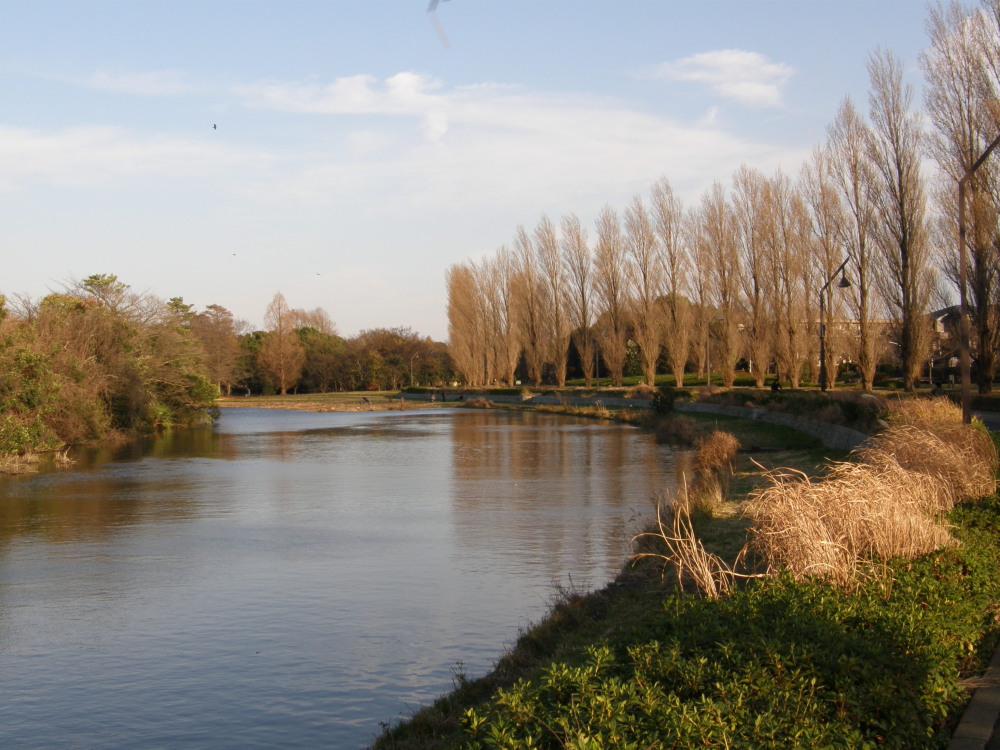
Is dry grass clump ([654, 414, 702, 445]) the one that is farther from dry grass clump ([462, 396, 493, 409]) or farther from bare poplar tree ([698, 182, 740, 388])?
dry grass clump ([462, 396, 493, 409])

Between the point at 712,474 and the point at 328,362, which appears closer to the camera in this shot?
the point at 712,474

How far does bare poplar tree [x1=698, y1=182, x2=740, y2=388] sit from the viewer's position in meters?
48.8

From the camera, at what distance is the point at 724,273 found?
4941cm

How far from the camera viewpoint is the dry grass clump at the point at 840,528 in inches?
291

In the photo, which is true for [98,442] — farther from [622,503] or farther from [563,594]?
[563,594]

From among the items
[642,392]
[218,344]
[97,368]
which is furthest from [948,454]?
[218,344]

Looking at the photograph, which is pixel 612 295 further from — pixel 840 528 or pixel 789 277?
pixel 840 528

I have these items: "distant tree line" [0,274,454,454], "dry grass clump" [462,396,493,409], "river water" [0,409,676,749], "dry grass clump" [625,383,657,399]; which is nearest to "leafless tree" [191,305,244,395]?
"distant tree line" [0,274,454,454]

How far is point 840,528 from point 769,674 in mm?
3270

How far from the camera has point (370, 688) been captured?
788 centimetres

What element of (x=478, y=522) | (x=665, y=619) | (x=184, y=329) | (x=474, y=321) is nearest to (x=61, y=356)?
(x=184, y=329)

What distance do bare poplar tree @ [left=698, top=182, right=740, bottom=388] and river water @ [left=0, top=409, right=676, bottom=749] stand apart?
24561 mm

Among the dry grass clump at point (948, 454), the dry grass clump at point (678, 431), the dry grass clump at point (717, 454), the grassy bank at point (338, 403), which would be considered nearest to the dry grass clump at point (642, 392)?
the dry grass clump at point (678, 431)

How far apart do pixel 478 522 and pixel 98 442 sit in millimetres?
25135
